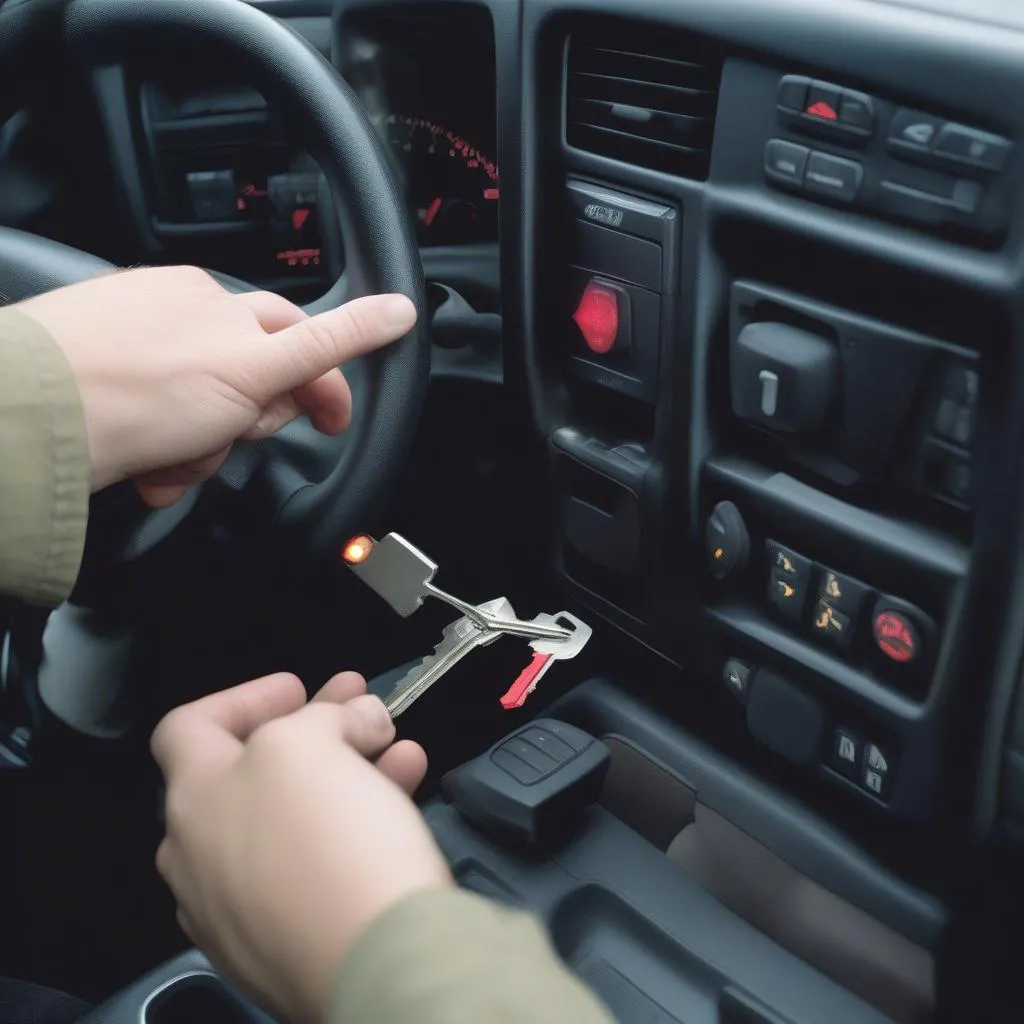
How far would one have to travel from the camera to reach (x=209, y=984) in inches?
35.8

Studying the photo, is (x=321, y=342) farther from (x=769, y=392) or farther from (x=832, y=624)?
(x=832, y=624)

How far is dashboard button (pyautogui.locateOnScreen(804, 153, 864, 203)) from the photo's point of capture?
2.46 feet

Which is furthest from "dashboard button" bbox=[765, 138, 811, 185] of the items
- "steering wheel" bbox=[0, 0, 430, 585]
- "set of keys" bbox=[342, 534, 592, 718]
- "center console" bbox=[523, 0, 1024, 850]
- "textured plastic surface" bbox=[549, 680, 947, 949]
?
"textured plastic surface" bbox=[549, 680, 947, 949]

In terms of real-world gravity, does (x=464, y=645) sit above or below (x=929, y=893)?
above

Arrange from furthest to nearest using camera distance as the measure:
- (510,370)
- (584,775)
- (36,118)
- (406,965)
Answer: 1. (36,118)
2. (510,370)
3. (584,775)
4. (406,965)

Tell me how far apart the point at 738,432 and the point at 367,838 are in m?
0.54

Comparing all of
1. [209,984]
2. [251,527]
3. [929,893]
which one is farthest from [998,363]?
[209,984]

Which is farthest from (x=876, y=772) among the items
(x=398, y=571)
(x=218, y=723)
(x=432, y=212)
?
(x=432, y=212)

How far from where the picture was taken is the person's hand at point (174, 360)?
0.67 meters

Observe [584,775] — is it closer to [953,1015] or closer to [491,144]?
[953,1015]

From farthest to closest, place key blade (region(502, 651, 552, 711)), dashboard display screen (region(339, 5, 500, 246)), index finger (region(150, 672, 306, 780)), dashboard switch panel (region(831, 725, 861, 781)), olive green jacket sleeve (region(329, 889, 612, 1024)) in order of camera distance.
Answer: dashboard display screen (region(339, 5, 500, 246)), key blade (region(502, 651, 552, 711)), dashboard switch panel (region(831, 725, 861, 781)), index finger (region(150, 672, 306, 780)), olive green jacket sleeve (region(329, 889, 612, 1024))

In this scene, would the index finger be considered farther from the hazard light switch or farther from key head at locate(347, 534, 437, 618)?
the hazard light switch

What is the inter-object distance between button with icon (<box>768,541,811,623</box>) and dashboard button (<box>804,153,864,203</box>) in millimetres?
275

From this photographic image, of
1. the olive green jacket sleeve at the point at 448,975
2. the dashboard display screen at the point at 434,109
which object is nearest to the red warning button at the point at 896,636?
the olive green jacket sleeve at the point at 448,975
